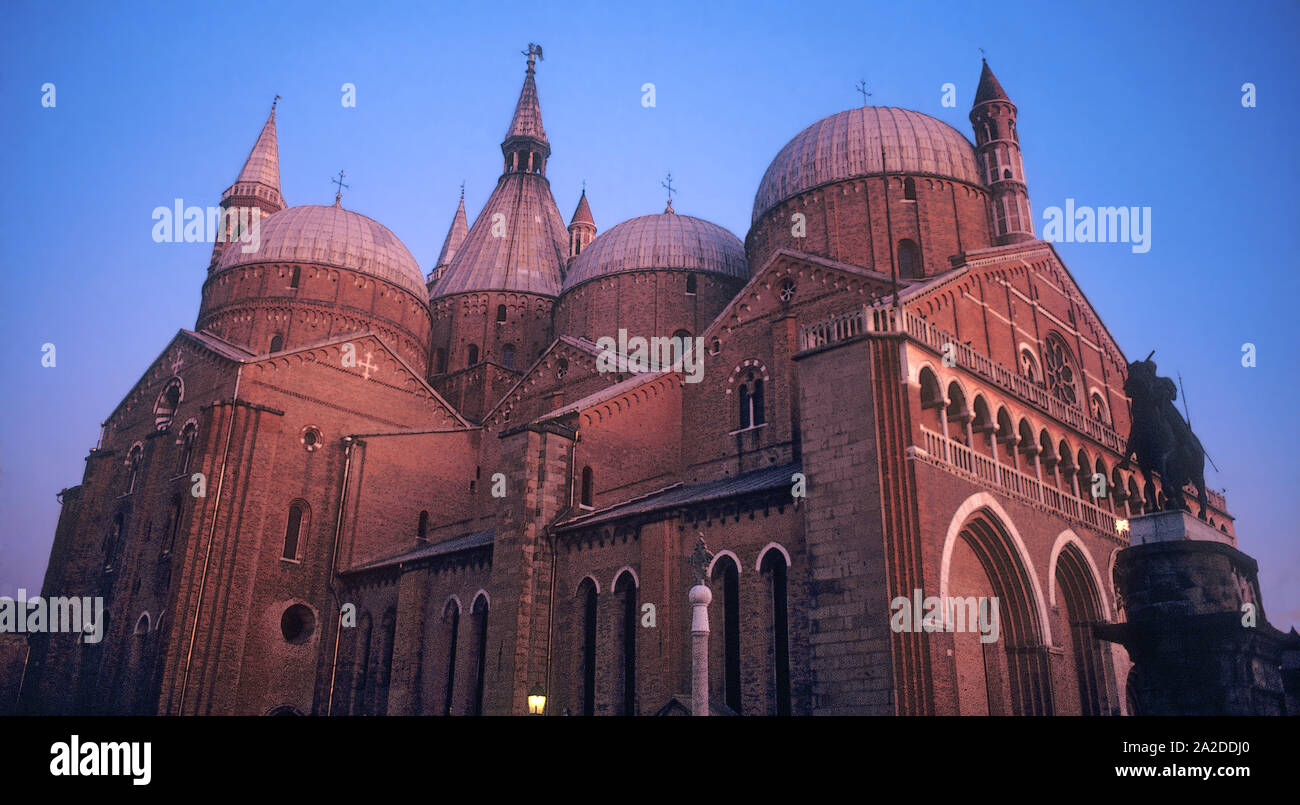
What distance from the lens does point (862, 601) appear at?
53.4ft

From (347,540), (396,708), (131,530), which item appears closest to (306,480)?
(347,540)

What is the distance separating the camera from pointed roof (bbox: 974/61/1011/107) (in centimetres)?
2977

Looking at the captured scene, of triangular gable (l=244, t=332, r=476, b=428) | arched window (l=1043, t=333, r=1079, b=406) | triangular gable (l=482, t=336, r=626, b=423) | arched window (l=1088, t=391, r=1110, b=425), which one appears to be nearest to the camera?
arched window (l=1043, t=333, r=1079, b=406)

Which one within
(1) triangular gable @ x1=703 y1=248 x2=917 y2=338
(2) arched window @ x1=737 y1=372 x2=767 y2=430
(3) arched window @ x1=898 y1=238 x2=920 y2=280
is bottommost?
(2) arched window @ x1=737 y1=372 x2=767 y2=430

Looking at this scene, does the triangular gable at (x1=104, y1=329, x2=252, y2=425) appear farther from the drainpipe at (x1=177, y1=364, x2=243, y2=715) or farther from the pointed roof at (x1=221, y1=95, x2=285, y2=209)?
the pointed roof at (x1=221, y1=95, x2=285, y2=209)

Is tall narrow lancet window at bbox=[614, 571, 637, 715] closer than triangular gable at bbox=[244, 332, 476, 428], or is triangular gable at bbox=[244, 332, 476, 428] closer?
tall narrow lancet window at bbox=[614, 571, 637, 715]

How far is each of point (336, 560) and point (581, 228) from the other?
24281 mm

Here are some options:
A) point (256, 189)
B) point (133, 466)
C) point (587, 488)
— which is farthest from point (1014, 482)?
point (256, 189)

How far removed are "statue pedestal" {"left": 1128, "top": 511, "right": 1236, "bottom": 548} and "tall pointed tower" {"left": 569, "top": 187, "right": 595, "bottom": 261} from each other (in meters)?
35.0

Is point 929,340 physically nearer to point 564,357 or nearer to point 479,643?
point 479,643

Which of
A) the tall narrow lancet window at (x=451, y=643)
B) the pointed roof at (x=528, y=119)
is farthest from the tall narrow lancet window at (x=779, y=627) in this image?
the pointed roof at (x=528, y=119)

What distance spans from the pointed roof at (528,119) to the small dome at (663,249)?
13090 millimetres

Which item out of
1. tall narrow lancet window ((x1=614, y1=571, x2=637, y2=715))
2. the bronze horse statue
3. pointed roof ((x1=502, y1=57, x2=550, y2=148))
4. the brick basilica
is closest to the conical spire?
pointed roof ((x1=502, y1=57, x2=550, y2=148))

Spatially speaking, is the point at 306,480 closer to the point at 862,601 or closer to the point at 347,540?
the point at 347,540
